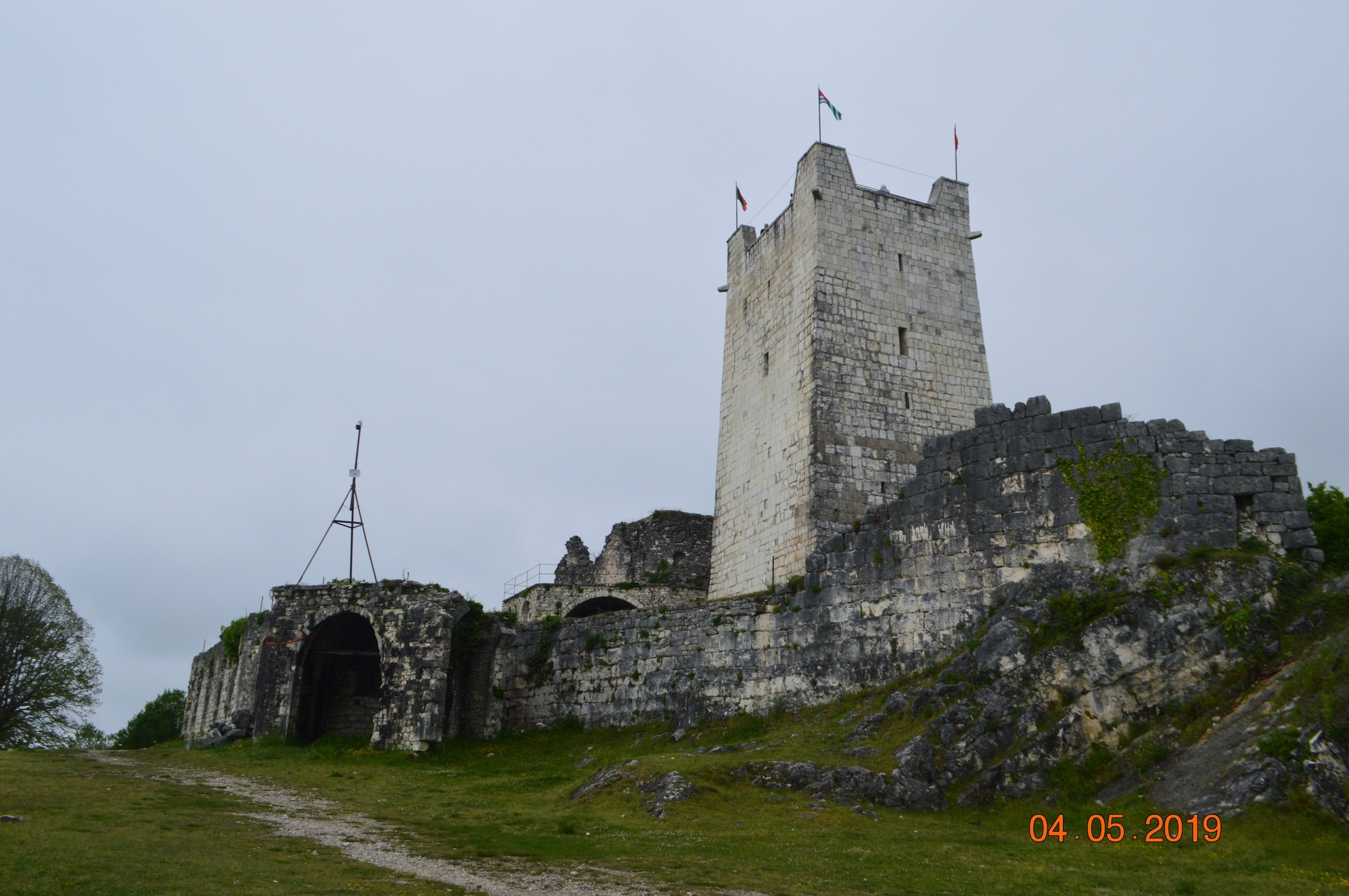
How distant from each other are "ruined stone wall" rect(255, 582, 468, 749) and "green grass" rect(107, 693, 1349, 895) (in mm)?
2975

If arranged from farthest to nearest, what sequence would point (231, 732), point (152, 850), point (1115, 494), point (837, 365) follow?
1. point (837, 365)
2. point (231, 732)
3. point (1115, 494)
4. point (152, 850)

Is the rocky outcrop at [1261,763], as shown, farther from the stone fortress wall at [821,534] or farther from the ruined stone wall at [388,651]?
the ruined stone wall at [388,651]

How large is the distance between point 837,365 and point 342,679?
16.6 meters

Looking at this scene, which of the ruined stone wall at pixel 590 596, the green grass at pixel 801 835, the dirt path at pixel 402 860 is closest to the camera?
the dirt path at pixel 402 860

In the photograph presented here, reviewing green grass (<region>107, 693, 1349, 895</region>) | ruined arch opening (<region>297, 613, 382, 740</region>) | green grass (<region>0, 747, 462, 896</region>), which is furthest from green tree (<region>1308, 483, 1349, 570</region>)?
ruined arch opening (<region>297, 613, 382, 740</region>)

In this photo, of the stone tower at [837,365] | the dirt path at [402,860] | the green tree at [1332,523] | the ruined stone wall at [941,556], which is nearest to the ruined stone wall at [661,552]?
the stone tower at [837,365]

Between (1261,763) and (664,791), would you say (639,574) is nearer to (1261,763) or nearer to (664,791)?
(664,791)

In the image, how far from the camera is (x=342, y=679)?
A: 28.2 meters

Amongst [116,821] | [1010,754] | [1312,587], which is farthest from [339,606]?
[1312,587]

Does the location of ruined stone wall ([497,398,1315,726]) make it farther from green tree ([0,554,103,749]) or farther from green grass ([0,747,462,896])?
green tree ([0,554,103,749])

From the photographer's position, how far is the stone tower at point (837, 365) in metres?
24.8

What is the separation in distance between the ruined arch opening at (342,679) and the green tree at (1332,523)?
21625 mm

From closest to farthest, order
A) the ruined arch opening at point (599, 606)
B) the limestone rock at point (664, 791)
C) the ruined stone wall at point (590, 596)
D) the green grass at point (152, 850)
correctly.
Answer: the green grass at point (152, 850) < the limestone rock at point (664, 791) < the ruined stone wall at point (590, 596) < the ruined arch opening at point (599, 606)
